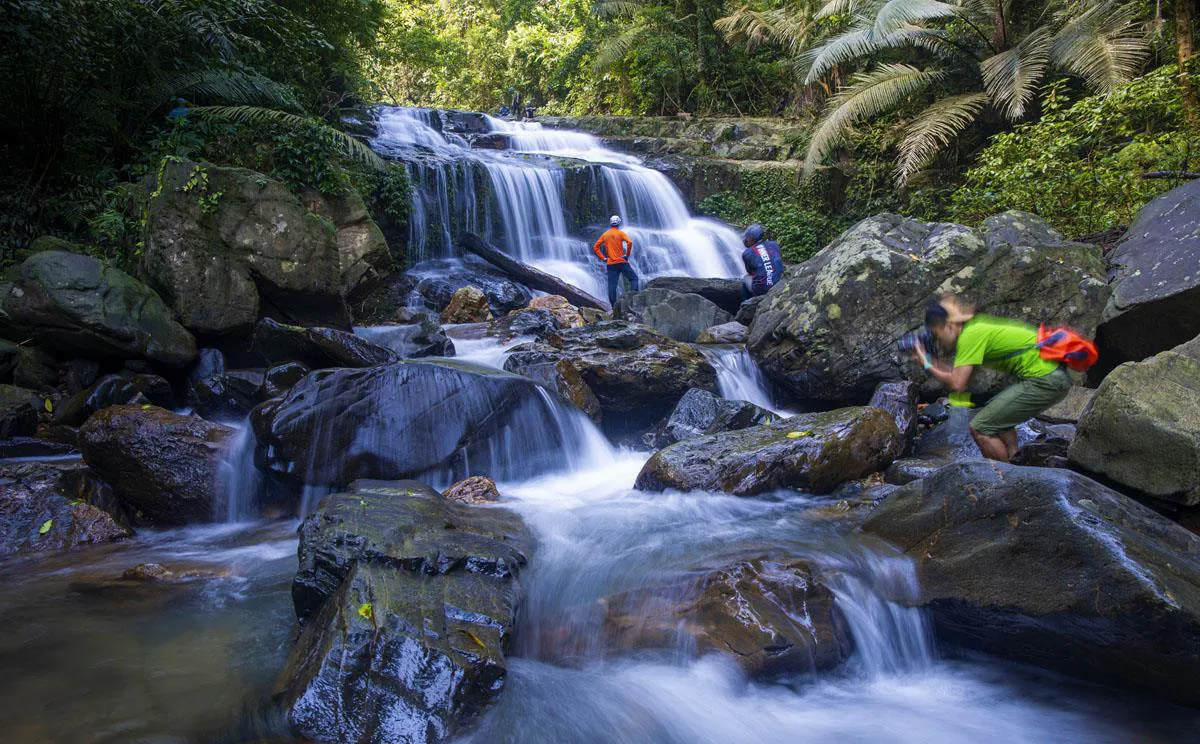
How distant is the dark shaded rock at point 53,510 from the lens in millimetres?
5086

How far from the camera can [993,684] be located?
3703 mm

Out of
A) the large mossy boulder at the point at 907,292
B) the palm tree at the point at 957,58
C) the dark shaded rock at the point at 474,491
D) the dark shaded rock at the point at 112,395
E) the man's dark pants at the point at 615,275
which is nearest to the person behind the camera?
the dark shaded rock at the point at 474,491

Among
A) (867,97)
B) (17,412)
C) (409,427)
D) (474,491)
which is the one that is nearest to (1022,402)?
(474,491)

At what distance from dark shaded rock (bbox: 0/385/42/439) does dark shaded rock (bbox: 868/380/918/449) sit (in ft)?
27.3

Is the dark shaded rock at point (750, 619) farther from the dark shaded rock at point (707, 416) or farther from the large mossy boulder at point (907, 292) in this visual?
the large mossy boulder at point (907, 292)

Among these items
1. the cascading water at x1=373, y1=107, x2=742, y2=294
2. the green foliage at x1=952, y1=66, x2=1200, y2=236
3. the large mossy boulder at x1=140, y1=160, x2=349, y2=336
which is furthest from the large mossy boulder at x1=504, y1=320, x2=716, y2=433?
the green foliage at x1=952, y1=66, x2=1200, y2=236

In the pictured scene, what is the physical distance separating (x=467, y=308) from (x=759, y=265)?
4.85m

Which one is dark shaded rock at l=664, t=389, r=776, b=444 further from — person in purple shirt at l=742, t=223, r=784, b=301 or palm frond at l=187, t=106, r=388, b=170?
palm frond at l=187, t=106, r=388, b=170

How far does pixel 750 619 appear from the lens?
3674mm

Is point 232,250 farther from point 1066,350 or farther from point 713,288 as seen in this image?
point 1066,350

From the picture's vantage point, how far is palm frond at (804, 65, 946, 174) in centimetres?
1373

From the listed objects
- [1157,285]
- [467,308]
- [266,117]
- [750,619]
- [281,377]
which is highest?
[266,117]

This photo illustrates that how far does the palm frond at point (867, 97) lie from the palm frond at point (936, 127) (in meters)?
0.76

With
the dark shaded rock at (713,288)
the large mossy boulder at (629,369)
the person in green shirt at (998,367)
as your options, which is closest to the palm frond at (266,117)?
the large mossy boulder at (629,369)
